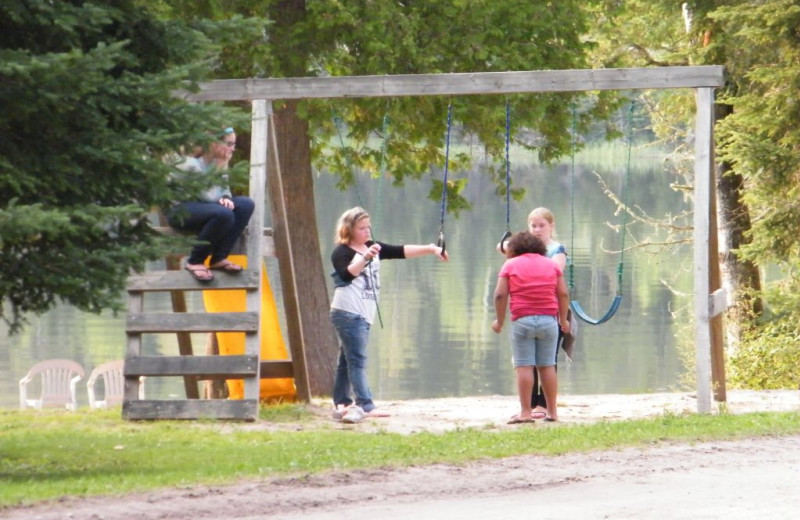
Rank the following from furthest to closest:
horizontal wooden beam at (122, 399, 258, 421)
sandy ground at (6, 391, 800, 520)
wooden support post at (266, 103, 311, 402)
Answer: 1. wooden support post at (266, 103, 311, 402)
2. horizontal wooden beam at (122, 399, 258, 421)
3. sandy ground at (6, 391, 800, 520)

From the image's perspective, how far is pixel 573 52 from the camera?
15102 mm

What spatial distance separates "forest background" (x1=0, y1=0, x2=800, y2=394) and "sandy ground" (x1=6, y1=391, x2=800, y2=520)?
1425 mm

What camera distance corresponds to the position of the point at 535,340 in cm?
1115

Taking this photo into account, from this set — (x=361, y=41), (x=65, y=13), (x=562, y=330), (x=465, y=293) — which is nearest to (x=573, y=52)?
(x=361, y=41)

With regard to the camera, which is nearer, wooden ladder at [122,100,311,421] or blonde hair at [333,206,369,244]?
wooden ladder at [122,100,311,421]

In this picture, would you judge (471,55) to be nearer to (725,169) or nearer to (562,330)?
(562,330)

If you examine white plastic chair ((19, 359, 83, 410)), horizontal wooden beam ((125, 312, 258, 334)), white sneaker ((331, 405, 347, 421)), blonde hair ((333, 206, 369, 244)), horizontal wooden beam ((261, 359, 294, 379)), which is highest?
blonde hair ((333, 206, 369, 244))

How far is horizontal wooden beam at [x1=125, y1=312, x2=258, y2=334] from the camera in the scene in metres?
11.1

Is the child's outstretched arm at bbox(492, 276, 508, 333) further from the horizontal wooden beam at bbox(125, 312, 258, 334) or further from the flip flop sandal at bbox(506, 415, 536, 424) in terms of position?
the horizontal wooden beam at bbox(125, 312, 258, 334)

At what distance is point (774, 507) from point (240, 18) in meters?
4.31

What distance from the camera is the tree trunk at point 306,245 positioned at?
50.7 ft

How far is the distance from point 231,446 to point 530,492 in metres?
2.67

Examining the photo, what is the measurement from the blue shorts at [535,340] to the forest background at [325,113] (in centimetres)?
327

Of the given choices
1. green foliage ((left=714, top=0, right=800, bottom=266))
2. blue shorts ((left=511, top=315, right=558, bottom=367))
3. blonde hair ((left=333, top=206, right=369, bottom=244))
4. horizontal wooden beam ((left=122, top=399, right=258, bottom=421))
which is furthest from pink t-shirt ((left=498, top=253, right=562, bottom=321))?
green foliage ((left=714, top=0, right=800, bottom=266))
